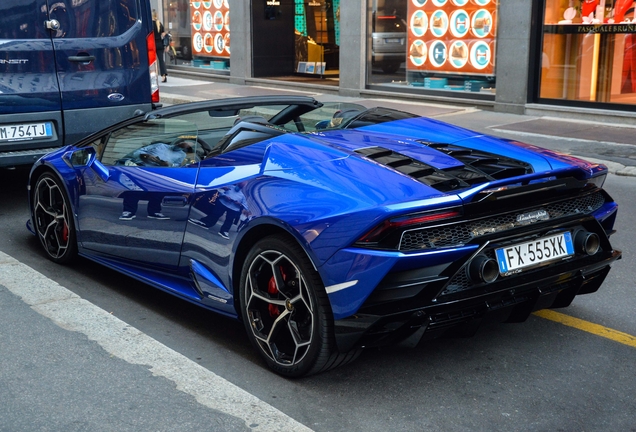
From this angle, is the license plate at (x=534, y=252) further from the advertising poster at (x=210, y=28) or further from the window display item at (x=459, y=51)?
the advertising poster at (x=210, y=28)

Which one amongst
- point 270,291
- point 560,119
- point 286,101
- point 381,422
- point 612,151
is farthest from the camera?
point 560,119

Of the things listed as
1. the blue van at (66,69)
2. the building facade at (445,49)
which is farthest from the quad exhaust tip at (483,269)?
the building facade at (445,49)

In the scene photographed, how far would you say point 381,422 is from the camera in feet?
11.0

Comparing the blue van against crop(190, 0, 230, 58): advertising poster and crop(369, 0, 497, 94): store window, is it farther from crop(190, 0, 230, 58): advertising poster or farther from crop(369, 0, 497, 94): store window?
crop(190, 0, 230, 58): advertising poster

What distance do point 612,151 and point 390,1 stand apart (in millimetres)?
7174

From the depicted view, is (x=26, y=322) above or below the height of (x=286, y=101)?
below

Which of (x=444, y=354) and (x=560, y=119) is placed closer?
(x=444, y=354)

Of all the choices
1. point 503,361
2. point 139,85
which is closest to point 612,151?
point 139,85

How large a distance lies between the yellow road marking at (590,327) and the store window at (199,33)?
17.5 m

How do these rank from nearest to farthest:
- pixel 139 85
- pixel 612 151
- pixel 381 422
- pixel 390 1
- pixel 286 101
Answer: pixel 381 422
pixel 286 101
pixel 139 85
pixel 612 151
pixel 390 1

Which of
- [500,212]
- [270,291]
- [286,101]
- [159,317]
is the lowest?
[159,317]

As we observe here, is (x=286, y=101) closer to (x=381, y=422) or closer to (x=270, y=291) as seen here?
(x=270, y=291)

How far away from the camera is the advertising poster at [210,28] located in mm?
21047

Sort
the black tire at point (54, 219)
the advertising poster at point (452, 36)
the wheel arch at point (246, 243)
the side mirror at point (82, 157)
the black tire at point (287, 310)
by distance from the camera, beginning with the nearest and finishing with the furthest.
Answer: the black tire at point (287, 310), the wheel arch at point (246, 243), the side mirror at point (82, 157), the black tire at point (54, 219), the advertising poster at point (452, 36)
